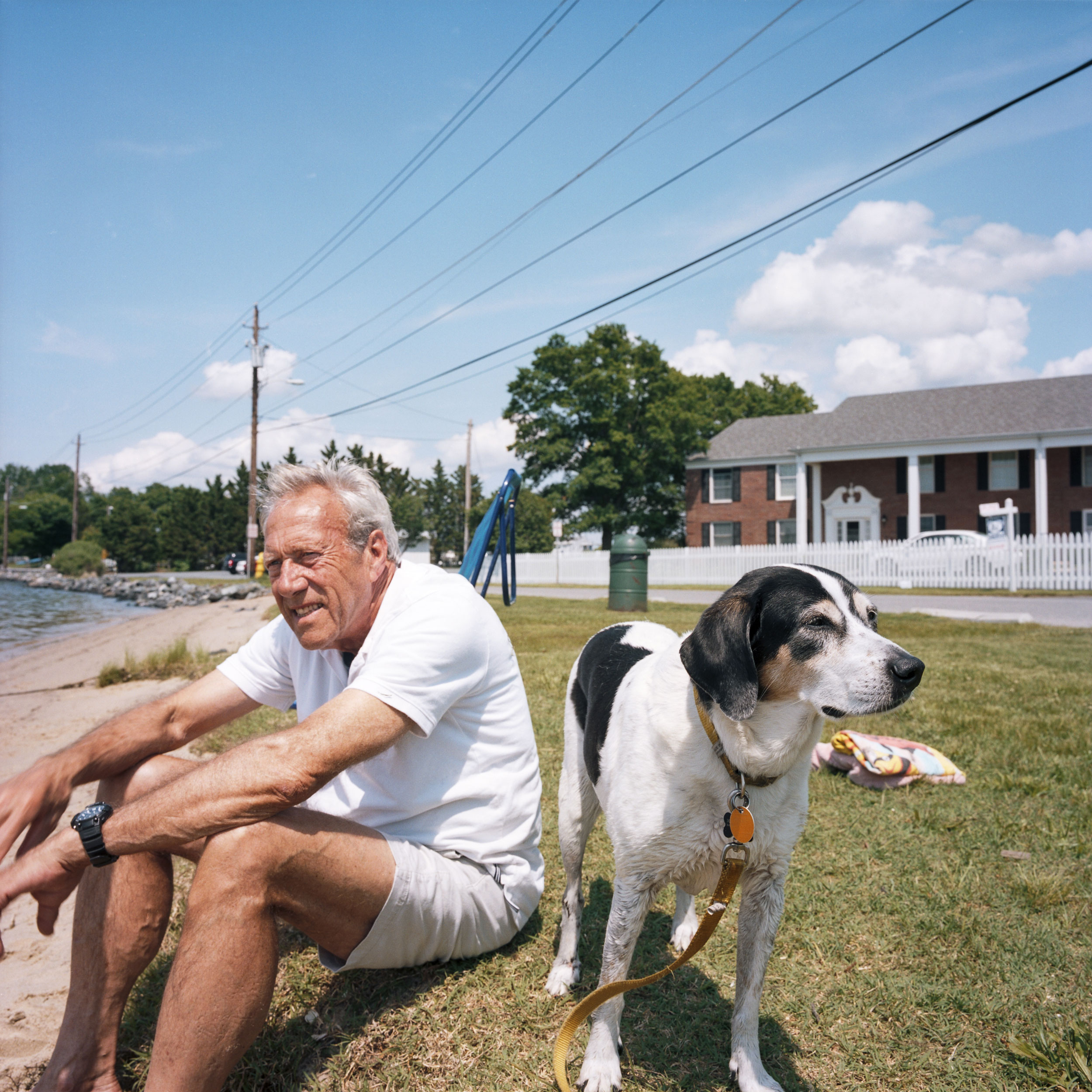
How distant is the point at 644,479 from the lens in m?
39.7

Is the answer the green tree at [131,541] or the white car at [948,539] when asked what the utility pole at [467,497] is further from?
the green tree at [131,541]

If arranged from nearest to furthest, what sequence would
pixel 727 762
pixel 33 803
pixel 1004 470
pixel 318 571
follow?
pixel 727 762
pixel 33 803
pixel 318 571
pixel 1004 470

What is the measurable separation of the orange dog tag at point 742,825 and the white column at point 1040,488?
29.6 m

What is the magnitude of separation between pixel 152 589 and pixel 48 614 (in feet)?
32.5

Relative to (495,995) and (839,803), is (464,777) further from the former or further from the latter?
(839,803)

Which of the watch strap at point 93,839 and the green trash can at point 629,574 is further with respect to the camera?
the green trash can at point 629,574

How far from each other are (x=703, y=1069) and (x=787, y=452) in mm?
34855

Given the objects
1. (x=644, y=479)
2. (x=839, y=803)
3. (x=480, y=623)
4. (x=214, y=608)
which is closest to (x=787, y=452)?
(x=644, y=479)

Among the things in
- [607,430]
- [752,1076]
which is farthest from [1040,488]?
[752,1076]

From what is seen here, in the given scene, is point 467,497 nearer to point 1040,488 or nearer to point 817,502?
point 817,502

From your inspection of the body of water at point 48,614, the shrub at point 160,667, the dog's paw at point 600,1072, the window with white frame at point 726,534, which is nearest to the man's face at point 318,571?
the dog's paw at point 600,1072

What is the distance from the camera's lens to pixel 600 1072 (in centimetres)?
215

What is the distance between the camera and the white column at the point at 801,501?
3197 cm

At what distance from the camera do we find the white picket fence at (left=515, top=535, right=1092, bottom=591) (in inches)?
788
